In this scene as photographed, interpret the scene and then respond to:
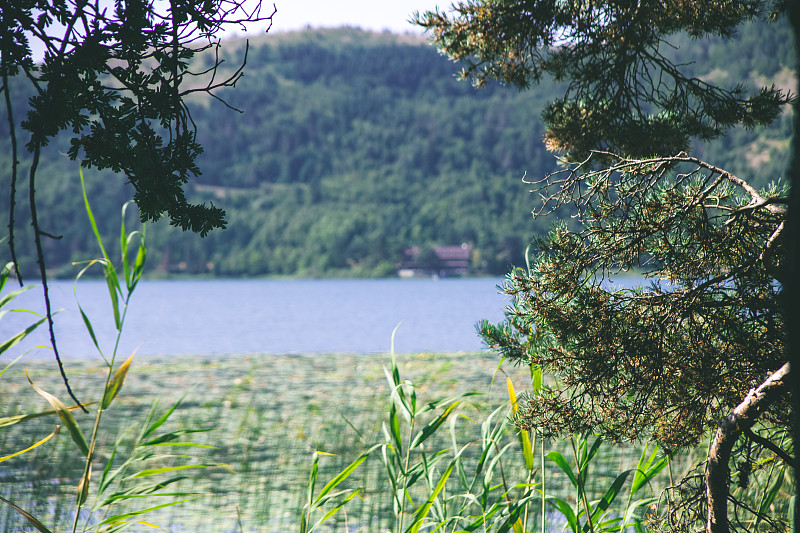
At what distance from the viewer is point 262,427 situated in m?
7.38

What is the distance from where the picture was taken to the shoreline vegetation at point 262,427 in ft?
15.6

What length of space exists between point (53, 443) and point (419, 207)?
7220 cm

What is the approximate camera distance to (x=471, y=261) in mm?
64938

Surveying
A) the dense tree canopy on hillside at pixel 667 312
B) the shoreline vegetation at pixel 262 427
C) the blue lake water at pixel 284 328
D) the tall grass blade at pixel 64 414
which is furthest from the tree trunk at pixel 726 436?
the blue lake water at pixel 284 328

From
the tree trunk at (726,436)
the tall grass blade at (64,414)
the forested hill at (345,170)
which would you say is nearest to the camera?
the tree trunk at (726,436)

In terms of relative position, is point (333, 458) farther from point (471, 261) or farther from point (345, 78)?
point (345, 78)

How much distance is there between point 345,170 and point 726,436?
8910cm

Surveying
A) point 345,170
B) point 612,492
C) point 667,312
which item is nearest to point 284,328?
point 612,492

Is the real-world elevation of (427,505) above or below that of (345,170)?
below

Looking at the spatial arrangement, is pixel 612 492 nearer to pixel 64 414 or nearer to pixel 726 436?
pixel 726 436

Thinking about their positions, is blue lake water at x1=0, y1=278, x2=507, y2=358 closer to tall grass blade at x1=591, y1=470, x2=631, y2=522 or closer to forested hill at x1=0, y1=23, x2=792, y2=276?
tall grass blade at x1=591, y1=470, x2=631, y2=522

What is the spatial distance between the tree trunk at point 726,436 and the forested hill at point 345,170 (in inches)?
1875

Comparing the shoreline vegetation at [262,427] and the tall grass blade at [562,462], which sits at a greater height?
the tall grass blade at [562,462]

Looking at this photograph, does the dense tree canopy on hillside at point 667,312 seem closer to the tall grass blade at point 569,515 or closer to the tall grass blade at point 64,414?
the tall grass blade at point 569,515
